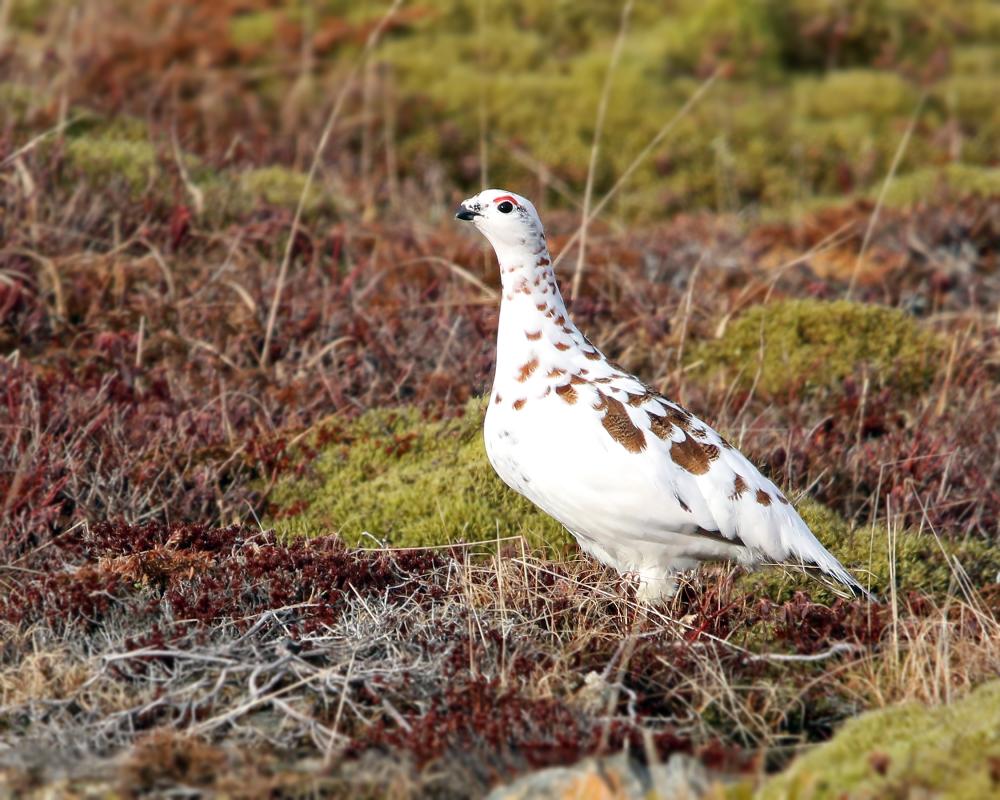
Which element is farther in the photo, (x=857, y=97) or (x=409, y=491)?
(x=857, y=97)

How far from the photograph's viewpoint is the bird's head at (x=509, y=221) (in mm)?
4383

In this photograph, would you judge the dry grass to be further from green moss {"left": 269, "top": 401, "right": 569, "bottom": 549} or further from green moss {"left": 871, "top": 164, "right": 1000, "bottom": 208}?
green moss {"left": 871, "top": 164, "right": 1000, "bottom": 208}

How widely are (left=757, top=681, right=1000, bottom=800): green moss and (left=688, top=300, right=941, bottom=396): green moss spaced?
2959 millimetres

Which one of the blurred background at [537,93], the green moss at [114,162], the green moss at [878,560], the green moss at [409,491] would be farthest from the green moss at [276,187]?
the green moss at [878,560]

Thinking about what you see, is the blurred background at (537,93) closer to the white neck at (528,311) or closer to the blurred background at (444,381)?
the blurred background at (444,381)

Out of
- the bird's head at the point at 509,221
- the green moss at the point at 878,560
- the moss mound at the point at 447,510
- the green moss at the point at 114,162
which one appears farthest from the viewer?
the green moss at the point at 114,162

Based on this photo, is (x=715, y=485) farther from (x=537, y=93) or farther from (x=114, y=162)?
(x=537, y=93)

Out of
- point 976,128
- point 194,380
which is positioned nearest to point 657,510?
point 194,380

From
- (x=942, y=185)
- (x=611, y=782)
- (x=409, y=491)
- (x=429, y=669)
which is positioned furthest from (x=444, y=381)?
(x=942, y=185)

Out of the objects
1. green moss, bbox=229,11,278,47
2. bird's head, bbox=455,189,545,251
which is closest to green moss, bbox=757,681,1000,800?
bird's head, bbox=455,189,545,251

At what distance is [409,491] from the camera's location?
507cm

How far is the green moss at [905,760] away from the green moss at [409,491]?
166 cm

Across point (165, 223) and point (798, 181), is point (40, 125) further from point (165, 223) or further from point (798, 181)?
point (798, 181)

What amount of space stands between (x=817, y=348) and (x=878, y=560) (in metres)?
1.88
